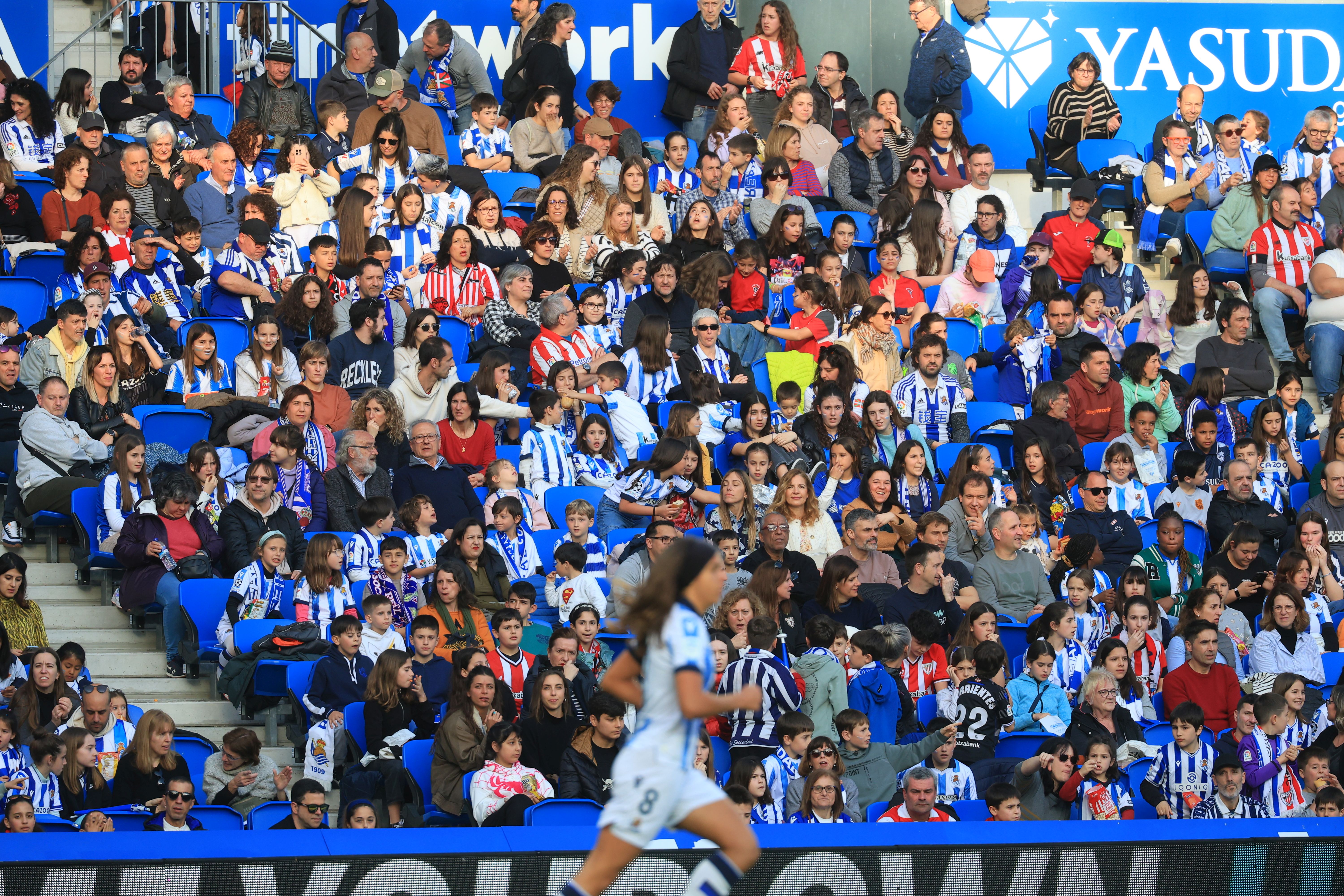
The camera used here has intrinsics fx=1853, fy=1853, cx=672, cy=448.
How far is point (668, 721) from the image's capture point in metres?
5.68

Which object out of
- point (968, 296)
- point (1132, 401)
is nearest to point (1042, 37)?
point (968, 296)

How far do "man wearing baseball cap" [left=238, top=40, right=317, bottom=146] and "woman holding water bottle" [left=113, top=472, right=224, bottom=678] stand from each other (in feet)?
16.5

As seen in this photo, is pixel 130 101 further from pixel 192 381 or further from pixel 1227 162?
pixel 1227 162

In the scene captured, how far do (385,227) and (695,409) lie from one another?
301 centimetres

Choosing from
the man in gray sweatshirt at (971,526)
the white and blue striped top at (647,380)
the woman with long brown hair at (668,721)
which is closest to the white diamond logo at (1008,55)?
the white and blue striped top at (647,380)

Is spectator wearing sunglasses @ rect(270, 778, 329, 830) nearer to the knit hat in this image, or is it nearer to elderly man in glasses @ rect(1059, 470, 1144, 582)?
elderly man in glasses @ rect(1059, 470, 1144, 582)

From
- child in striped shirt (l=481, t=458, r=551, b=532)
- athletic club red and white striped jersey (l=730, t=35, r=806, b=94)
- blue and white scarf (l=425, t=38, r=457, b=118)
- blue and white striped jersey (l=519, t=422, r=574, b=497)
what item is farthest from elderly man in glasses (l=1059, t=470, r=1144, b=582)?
blue and white scarf (l=425, t=38, r=457, b=118)

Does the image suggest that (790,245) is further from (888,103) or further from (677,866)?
(677,866)

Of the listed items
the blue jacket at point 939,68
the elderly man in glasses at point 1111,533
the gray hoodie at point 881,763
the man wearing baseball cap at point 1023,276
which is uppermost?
the blue jacket at point 939,68

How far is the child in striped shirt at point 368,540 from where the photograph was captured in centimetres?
1030

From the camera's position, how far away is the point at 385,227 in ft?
43.3

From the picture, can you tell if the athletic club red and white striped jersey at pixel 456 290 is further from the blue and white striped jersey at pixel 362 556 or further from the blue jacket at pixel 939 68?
the blue jacket at pixel 939 68

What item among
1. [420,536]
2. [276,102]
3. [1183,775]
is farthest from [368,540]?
[276,102]

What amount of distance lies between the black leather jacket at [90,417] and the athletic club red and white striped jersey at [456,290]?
2.58m
